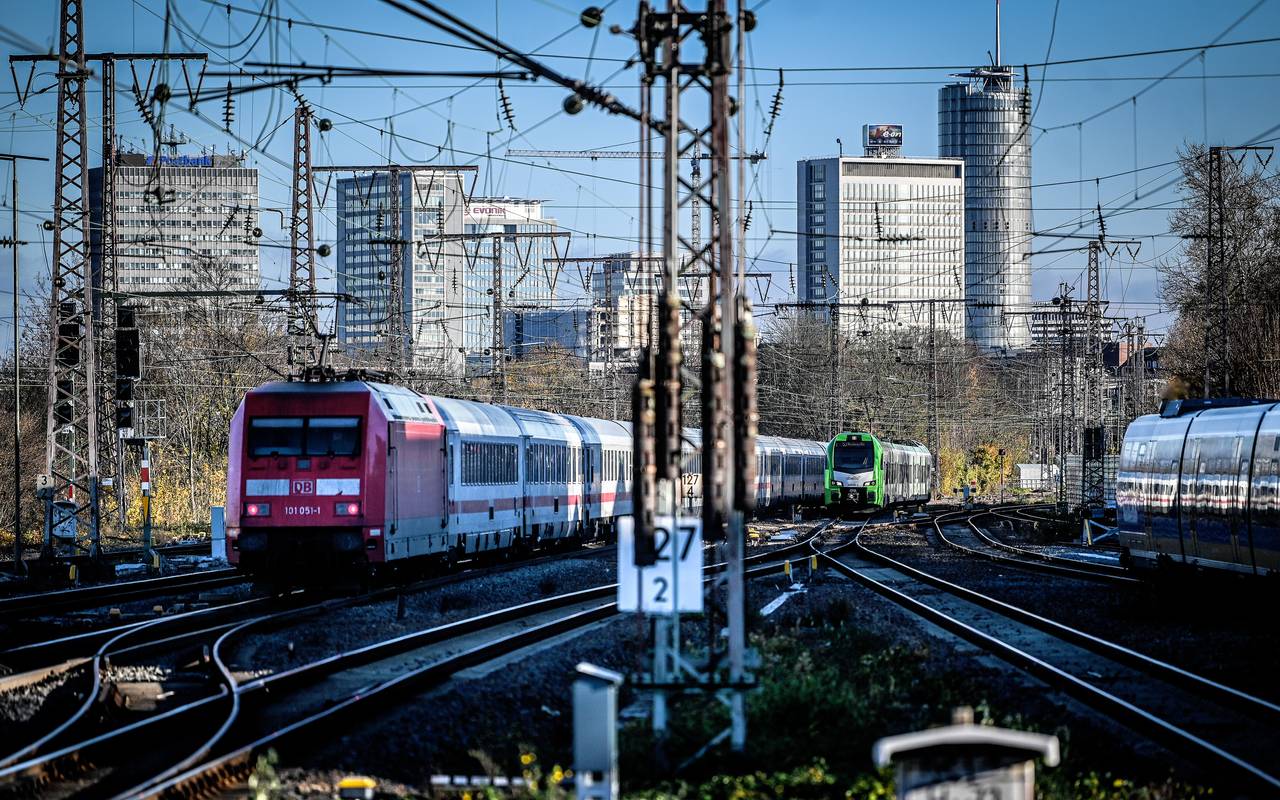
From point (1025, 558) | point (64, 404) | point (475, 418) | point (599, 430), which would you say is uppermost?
point (64, 404)

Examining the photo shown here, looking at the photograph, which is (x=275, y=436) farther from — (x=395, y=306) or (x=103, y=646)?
(x=395, y=306)

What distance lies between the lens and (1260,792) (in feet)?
31.0

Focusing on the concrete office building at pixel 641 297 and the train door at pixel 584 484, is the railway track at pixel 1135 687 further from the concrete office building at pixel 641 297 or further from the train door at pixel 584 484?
the train door at pixel 584 484

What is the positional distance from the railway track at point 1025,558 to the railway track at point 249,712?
12.1 metres

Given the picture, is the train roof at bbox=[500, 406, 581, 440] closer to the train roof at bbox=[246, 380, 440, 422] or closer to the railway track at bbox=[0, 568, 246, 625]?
the railway track at bbox=[0, 568, 246, 625]

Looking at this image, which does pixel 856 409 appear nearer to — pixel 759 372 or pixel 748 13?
pixel 759 372

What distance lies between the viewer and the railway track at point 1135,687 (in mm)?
10875

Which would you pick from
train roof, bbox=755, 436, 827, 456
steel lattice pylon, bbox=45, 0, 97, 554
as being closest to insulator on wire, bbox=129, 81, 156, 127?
steel lattice pylon, bbox=45, 0, 97, 554

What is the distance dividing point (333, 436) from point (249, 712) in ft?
33.1

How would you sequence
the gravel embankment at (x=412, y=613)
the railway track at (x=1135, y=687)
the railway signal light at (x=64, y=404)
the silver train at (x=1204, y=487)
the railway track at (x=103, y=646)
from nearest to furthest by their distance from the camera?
the railway track at (x=1135, y=687) → the railway track at (x=103, y=646) → the gravel embankment at (x=412, y=613) → the silver train at (x=1204, y=487) → the railway signal light at (x=64, y=404)

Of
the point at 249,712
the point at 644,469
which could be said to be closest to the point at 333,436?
the point at 249,712

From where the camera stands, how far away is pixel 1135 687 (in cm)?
1473

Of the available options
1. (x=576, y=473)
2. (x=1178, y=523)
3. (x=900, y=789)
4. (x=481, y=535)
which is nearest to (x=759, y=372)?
(x=576, y=473)

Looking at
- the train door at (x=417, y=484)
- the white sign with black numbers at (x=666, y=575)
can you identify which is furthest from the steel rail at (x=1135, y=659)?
the train door at (x=417, y=484)
